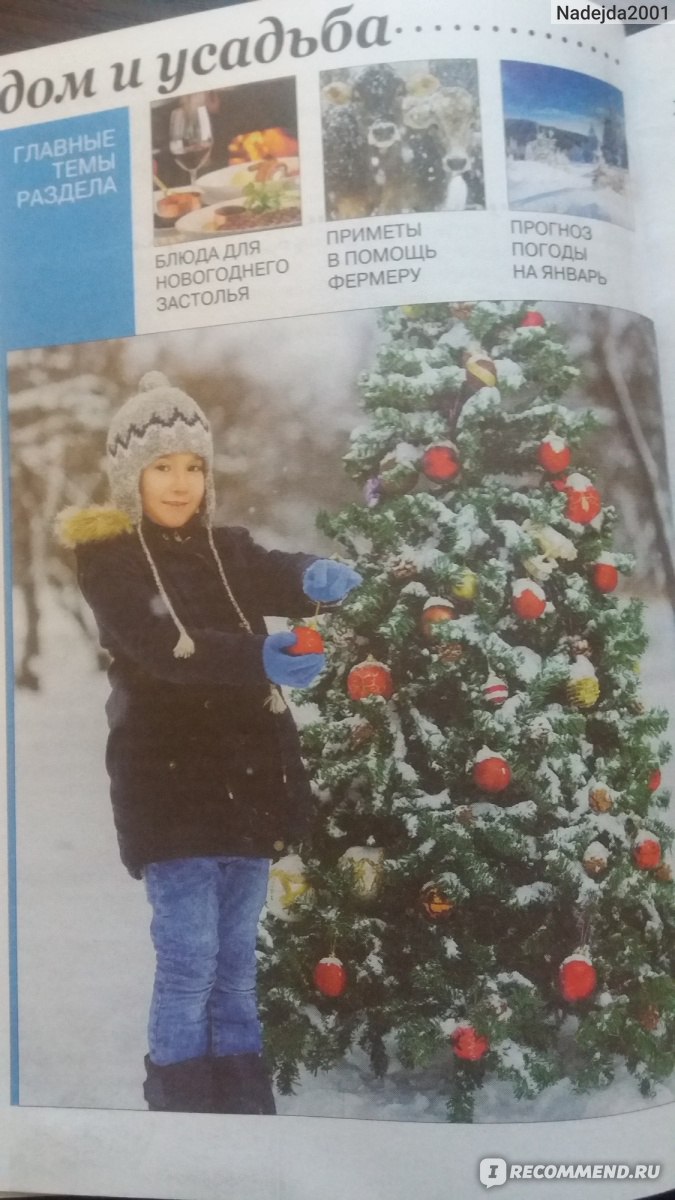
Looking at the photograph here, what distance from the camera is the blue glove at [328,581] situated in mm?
518

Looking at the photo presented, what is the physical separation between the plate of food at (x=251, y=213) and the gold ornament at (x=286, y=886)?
33 cm

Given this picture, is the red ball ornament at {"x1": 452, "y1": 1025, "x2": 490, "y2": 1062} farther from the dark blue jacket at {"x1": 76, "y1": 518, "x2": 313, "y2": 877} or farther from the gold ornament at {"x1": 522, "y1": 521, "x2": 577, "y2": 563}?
the gold ornament at {"x1": 522, "y1": 521, "x2": 577, "y2": 563}

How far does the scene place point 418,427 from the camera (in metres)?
0.51

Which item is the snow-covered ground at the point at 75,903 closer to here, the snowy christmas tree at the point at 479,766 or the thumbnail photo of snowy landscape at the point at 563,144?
the snowy christmas tree at the point at 479,766

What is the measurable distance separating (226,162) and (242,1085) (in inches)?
19.1

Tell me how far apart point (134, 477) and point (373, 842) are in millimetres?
229

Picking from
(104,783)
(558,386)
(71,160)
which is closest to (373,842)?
(104,783)

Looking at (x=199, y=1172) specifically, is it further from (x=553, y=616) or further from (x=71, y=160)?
(x=71, y=160)

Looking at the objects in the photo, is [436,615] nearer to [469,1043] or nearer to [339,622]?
[339,622]

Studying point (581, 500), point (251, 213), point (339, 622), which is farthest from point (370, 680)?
point (251, 213)

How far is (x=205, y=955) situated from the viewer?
525 mm

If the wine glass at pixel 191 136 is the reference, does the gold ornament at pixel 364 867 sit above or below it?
below

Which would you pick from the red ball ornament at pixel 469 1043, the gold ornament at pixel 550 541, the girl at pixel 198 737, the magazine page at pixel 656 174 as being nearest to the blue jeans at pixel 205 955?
the girl at pixel 198 737

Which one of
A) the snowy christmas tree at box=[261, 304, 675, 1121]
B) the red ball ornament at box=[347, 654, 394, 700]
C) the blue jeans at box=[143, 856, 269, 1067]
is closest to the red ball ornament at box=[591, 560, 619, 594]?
the snowy christmas tree at box=[261, 304, 675, 1121]
